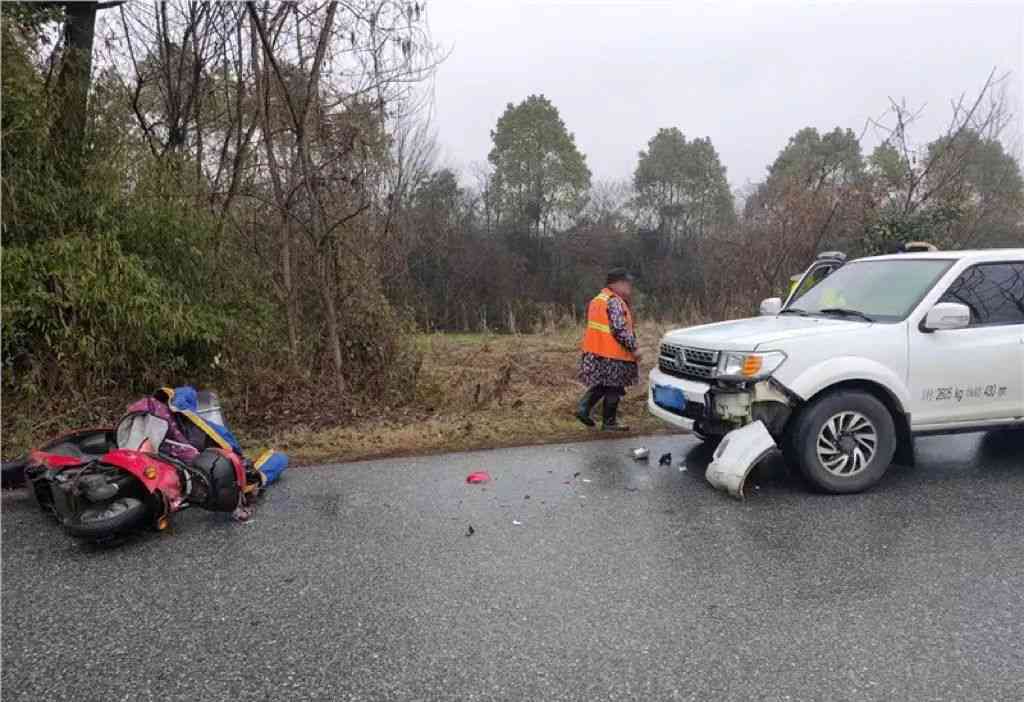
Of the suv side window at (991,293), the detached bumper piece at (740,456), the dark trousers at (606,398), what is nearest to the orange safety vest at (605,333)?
the dark trousers at (606,398)

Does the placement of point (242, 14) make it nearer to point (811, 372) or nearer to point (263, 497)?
point (263, 497)

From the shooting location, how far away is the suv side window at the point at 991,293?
17.4 feet

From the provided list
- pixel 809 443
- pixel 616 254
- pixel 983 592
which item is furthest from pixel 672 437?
pixel 616 254

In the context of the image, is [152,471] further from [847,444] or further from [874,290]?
[874,290]

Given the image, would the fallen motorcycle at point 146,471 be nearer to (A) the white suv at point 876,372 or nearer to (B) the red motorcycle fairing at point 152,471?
(B) the red motorcycle fairing at point 152,471

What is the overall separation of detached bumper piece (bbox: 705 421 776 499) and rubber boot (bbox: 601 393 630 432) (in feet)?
6.85

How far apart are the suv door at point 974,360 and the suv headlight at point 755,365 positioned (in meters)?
1.03

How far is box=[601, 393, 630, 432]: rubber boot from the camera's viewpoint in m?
7.07

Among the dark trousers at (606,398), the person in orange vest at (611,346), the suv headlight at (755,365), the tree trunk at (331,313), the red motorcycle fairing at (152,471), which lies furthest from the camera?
the tree trunk at (331,313)

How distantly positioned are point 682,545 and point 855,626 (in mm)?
1120

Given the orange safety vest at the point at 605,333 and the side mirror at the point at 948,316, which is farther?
the orange safety vest at the point at 605,333

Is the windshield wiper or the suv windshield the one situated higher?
the suv windshield

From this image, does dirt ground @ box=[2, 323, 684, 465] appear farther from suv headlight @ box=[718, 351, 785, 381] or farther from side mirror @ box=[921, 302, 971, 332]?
side mirror @ box=[921, 302, 971, 332]

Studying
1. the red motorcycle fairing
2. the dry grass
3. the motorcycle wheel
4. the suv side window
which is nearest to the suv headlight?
the suv side window
